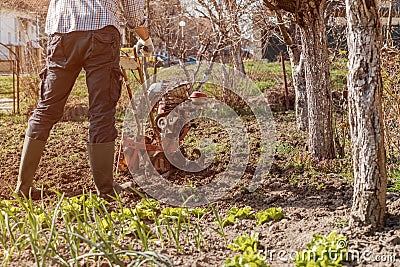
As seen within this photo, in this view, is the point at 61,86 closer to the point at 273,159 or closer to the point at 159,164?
the point at 159,164

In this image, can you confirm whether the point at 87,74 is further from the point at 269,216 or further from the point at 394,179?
the point at 394,179

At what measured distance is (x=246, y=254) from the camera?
2643mm

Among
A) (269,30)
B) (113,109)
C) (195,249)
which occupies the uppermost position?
(269,30)

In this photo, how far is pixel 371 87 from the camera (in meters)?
3.00

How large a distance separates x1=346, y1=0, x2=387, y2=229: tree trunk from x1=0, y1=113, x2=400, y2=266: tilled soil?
0.13 meters

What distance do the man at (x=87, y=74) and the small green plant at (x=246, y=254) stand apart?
1.59 meters

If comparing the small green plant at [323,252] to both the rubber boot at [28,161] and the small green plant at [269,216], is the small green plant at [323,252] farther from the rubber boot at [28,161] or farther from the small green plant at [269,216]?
the rubber boot at [28,161]

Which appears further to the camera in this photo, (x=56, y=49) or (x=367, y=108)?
(x=56, y=49)

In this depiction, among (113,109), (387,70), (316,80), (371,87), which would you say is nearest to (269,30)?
(316,80)

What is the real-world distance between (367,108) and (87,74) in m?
2.01

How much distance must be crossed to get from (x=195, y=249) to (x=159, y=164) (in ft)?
6.60

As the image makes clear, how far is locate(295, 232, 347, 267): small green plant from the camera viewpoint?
2.54 metres

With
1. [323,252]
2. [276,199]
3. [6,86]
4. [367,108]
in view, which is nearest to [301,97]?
[276,199]

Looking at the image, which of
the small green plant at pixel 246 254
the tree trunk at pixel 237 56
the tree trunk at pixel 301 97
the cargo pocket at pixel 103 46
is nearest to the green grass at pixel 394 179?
the small green plant at pixel 246 254
